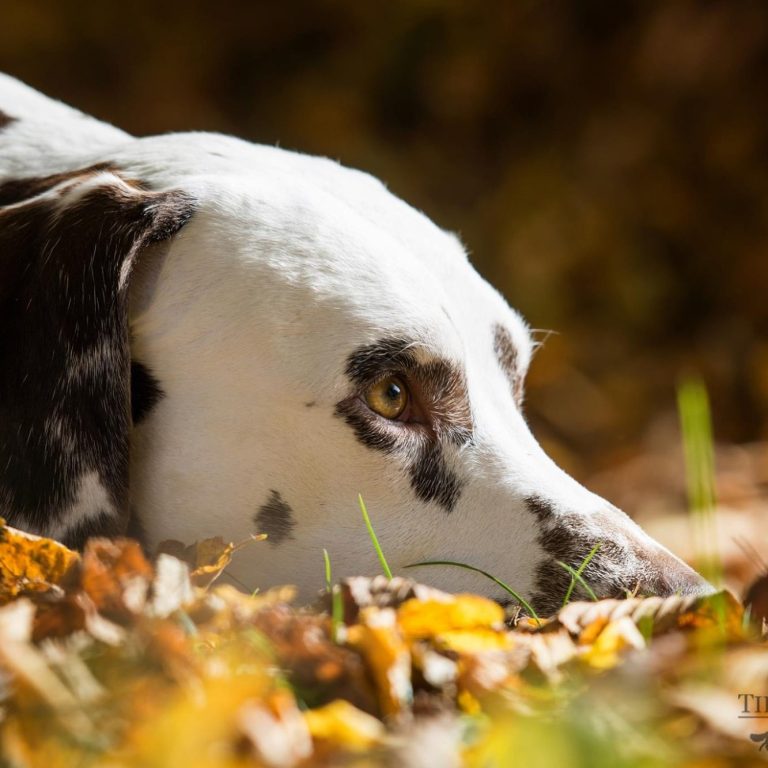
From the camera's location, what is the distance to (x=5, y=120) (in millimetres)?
2883

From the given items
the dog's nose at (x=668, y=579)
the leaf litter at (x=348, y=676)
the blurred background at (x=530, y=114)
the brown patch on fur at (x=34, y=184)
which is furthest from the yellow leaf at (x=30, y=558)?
the blurred background at (x=530, y=114)

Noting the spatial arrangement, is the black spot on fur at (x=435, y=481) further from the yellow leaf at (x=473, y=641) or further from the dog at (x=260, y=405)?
the yellow leaf at (x=473, y=641)

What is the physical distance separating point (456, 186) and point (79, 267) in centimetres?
571

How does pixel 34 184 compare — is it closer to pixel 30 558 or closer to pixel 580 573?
pixel 30 558

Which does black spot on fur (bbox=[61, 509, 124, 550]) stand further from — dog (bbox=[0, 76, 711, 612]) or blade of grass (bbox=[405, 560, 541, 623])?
blade of grass (bbox=[405, 560, 541, 623])

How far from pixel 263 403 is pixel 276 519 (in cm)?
24

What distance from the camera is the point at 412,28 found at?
24.7 ft

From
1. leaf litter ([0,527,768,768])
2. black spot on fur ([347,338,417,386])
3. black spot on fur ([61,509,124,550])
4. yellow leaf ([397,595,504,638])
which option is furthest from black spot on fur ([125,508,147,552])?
yellow leaf ([397,595,504,638])

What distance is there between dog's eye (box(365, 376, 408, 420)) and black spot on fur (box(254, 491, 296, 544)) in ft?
0.89

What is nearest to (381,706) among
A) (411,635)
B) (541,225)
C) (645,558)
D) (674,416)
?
(411,635)

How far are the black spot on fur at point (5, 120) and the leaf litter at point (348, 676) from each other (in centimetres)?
145

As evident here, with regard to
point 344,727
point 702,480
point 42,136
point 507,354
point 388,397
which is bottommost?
point 344,727

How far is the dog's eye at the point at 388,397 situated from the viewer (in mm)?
2287

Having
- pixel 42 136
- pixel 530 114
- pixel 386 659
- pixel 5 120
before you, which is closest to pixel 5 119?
pixel 5 120
